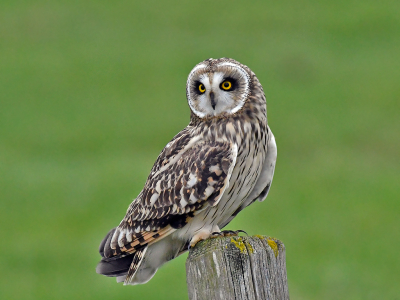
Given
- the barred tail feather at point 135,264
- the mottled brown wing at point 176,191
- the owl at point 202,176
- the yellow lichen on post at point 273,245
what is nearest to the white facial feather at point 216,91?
the owl at point 202,176

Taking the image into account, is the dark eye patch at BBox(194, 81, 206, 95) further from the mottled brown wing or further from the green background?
the green background

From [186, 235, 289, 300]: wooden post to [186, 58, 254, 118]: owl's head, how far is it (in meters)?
1.94

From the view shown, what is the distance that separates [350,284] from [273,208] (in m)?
3.65

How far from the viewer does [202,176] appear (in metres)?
6.18

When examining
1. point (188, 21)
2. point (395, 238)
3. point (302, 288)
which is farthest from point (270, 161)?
point (188, 21)

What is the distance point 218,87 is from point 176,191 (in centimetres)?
85

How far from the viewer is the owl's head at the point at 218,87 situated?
6344 mm

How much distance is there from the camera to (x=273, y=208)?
19531 mm

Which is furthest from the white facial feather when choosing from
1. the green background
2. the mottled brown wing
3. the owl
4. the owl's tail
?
the green background

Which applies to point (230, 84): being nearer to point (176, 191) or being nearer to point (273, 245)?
point (176, 191)

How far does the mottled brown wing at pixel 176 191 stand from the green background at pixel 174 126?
5.14 m

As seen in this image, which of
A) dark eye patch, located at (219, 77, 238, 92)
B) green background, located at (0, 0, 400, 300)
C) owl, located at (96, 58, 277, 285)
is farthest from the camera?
green background, located at (0, 0, 400, 300)

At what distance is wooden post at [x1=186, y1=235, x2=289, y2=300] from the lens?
4.52 m

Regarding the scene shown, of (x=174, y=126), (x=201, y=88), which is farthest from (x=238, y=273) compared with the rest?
(x=174, y=126)
